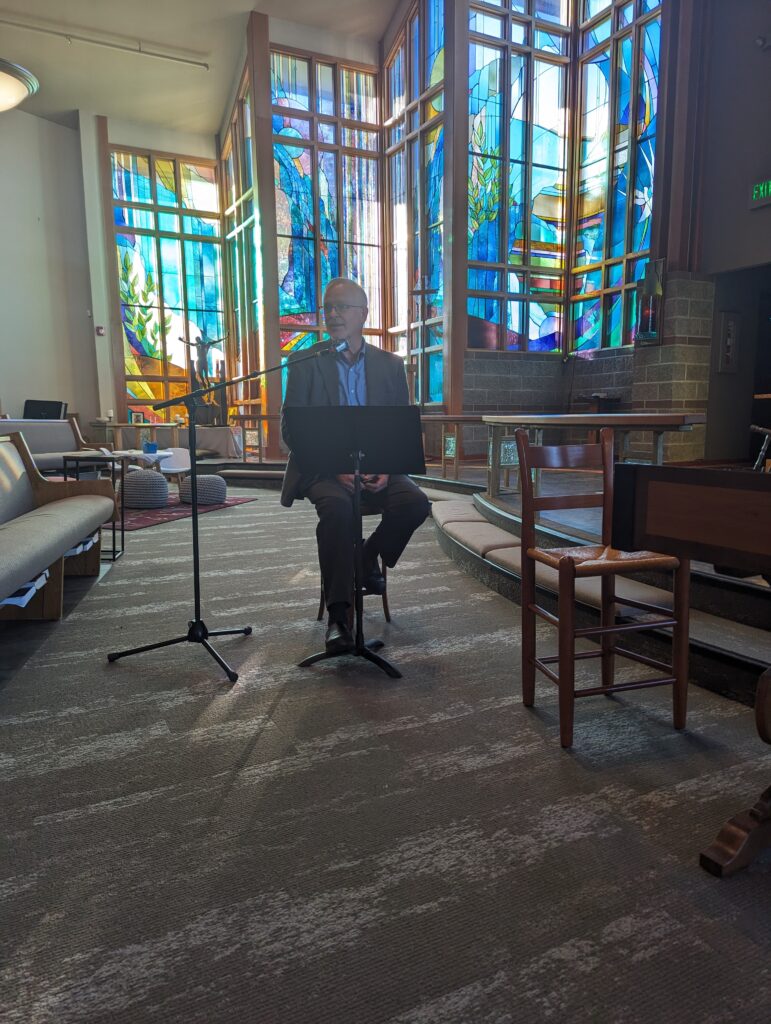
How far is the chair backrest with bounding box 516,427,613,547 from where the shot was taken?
6.55 feet

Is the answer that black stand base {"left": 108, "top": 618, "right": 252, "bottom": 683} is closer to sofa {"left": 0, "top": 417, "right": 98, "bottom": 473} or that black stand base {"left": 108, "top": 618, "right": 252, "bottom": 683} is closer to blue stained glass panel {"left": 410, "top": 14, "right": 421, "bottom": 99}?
sofa {"left": 0, "top": 417, "right": 98, "bottom": 473}

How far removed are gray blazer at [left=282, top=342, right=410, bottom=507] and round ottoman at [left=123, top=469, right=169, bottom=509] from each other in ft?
12.7

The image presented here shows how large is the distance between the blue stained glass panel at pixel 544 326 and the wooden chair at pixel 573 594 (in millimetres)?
6926

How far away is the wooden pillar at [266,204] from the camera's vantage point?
882cm

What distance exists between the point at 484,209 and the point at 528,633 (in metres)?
7.63

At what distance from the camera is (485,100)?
8211 millimetres

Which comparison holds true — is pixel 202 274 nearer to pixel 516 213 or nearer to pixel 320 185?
pixel 320 185

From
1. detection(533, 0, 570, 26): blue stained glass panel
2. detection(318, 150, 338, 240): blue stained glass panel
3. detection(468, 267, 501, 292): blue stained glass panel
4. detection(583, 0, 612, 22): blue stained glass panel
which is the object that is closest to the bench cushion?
detection(468, 267, 501, 292): blue stained glass panel

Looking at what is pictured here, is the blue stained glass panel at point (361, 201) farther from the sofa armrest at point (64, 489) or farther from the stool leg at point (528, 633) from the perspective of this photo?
the stool leg at point (528, 633)

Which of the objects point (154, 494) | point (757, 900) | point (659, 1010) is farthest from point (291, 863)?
point (154, 494)

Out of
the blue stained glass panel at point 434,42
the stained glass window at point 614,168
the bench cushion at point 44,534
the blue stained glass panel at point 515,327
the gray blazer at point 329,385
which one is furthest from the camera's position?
the blue stained glass panel at point 515,327

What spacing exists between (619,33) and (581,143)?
1.19 m

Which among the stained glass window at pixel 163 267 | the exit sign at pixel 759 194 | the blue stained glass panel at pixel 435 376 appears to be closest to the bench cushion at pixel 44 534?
the blue stained glass panel at pixel 435 376

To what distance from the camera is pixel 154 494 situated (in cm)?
621
